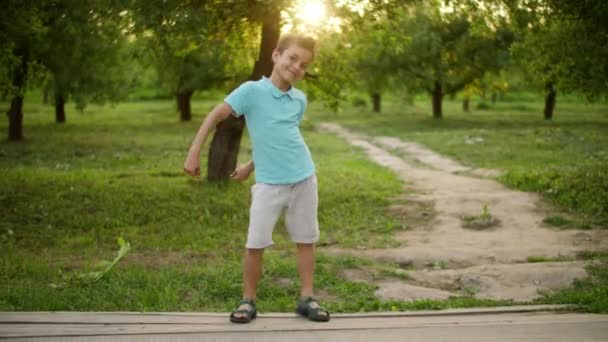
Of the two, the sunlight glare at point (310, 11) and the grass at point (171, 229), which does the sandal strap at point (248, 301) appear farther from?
the sunlight glare at point (310, 11)

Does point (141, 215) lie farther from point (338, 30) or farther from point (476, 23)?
point (476, 23)

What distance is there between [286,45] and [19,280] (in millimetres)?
3347

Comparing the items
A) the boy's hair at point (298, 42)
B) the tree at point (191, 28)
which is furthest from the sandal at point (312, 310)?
the tree at point (191, 28)

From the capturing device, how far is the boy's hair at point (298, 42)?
468cm

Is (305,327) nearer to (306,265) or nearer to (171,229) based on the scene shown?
(306,265)

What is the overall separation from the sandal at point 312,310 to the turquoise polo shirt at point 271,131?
832 millimetres

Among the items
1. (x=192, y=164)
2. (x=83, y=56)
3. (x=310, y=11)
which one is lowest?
(x=192, y=164)

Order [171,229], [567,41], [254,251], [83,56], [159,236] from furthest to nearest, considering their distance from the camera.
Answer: [83,56] → [567,41] → [171,229] → [159,236] → [254,251]

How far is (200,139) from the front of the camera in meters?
4.45

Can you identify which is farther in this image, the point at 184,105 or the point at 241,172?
the point at 184,105

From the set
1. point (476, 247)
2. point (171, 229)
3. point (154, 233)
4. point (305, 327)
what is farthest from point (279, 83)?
point (171, 229)

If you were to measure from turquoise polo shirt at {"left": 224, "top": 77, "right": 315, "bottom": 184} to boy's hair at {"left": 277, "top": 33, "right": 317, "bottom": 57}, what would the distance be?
28cm

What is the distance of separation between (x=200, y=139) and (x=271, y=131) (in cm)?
50

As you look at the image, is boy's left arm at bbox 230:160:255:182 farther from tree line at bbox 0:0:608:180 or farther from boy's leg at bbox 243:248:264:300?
tree line at bbox 0:0:608:180
